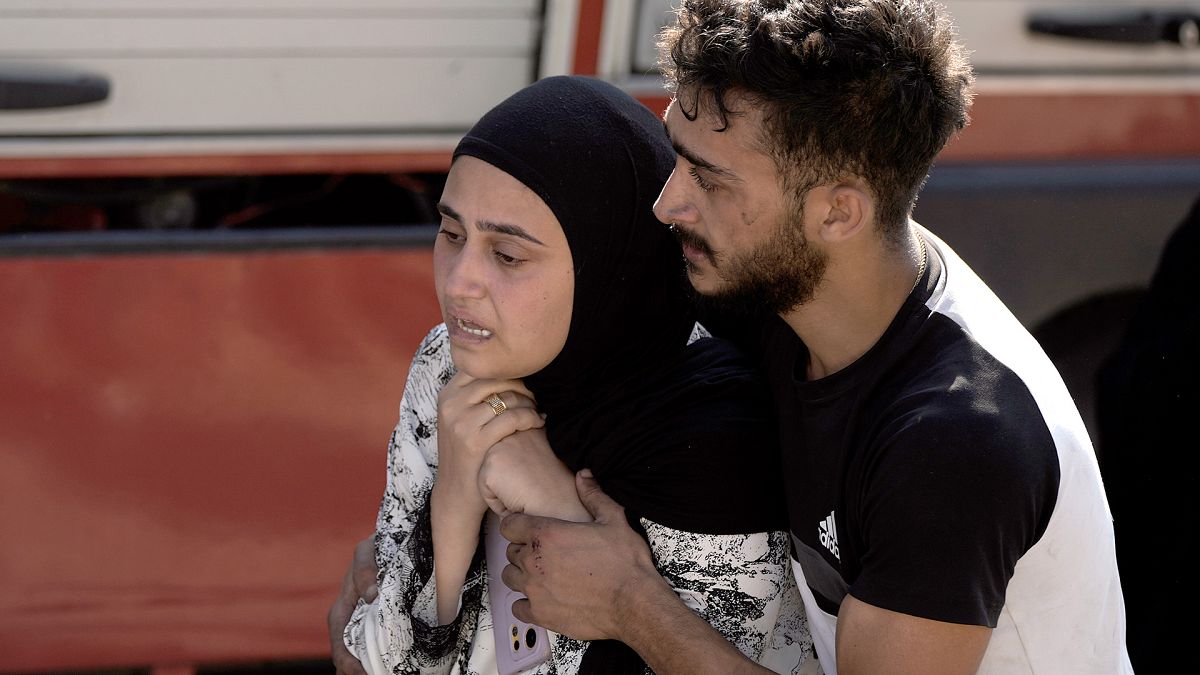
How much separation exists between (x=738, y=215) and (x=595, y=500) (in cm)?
47

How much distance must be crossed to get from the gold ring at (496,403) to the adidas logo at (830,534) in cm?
55

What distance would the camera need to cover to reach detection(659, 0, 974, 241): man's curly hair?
5.83ft

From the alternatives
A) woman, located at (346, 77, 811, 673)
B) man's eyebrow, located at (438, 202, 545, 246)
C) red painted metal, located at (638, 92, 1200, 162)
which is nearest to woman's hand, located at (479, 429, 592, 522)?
woman, located at (346, 77, 811, 673)

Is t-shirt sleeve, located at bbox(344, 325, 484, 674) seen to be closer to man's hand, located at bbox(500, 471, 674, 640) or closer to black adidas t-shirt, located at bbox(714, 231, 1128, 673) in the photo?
man's hand, located at bbox(500, 471, 674, 640)

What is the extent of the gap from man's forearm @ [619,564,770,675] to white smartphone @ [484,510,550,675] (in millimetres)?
196

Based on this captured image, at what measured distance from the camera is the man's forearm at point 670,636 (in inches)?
70.4

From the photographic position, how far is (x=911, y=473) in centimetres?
158

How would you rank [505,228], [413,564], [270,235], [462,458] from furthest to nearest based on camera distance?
[270,235] < [413,564] < [462,458] < [505,228]

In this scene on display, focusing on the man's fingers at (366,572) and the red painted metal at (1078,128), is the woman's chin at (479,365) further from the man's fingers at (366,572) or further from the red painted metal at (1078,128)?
the red painted metal at (1078,128)

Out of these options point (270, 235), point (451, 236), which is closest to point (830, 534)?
point (451, 236)

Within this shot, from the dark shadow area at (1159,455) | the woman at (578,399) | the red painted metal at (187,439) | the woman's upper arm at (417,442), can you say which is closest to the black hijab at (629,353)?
the woman at (578,399)

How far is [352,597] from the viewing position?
7.91ft

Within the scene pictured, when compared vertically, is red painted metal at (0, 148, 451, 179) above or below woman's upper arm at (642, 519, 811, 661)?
above

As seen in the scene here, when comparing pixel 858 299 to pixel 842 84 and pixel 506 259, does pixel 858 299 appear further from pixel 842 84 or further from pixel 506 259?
pixel 506 259
